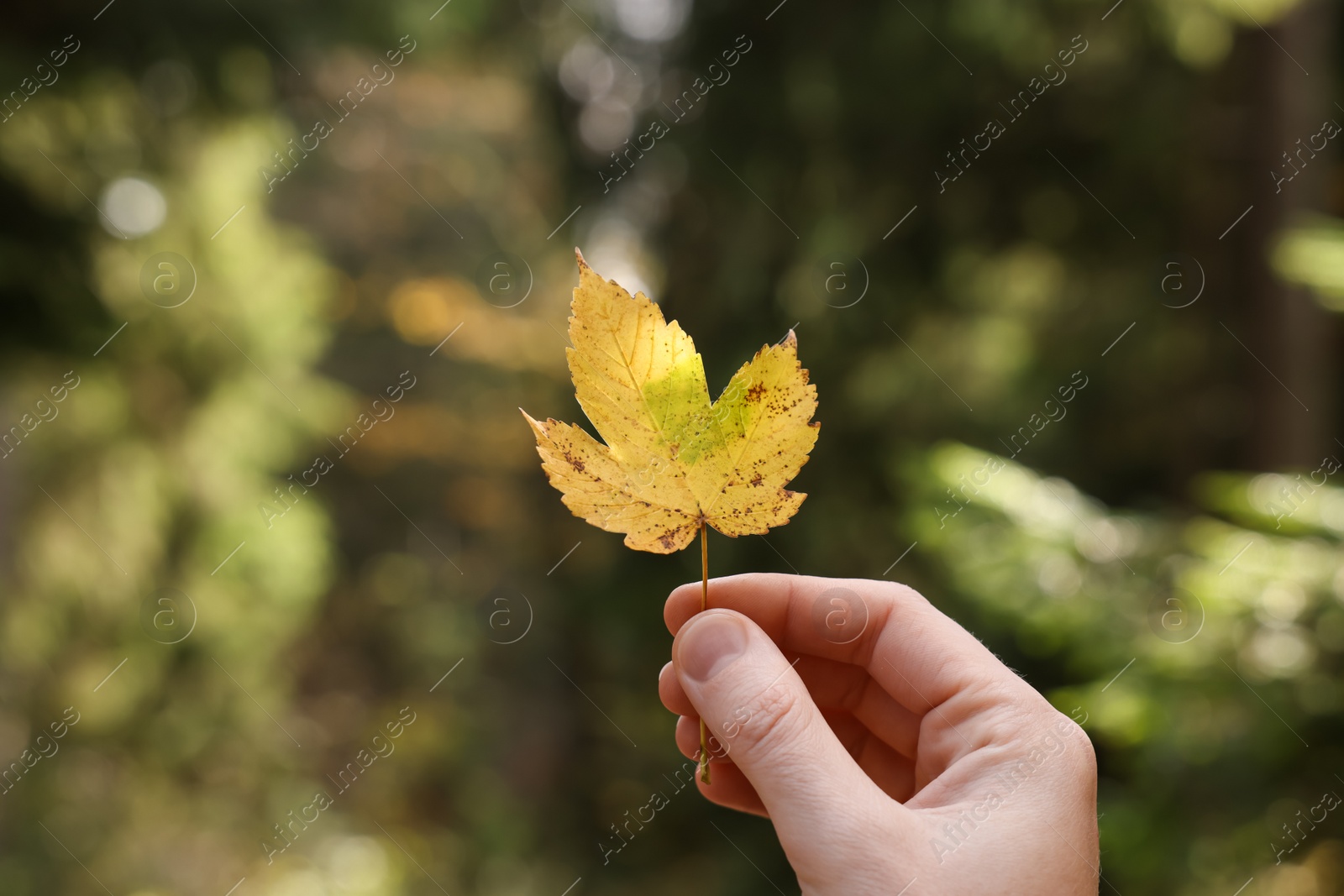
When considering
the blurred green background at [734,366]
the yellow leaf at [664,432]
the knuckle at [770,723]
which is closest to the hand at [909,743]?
the knuckle at [770,723]

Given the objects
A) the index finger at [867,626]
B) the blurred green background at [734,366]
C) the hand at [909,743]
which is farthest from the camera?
the blurred green background at [734,366]

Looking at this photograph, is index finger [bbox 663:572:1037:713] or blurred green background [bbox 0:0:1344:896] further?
blurred green background [bbox 0:0:1344:896]

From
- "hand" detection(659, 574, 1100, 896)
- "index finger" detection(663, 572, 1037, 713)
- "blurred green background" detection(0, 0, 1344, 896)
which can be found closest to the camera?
"hand" detection(659, 574, 1100, 896)

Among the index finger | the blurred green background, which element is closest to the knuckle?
the index finger

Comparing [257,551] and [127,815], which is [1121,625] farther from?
[127,815]

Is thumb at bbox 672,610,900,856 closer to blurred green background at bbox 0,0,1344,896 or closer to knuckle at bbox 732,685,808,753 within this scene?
knuckle at bbox 732,685,808,753

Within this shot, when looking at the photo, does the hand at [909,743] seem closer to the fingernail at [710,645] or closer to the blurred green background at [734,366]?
the fingernail at [710,645]
